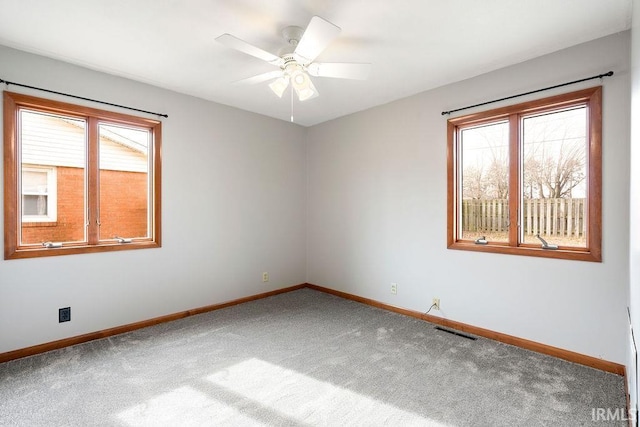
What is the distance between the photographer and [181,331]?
3.19 meters

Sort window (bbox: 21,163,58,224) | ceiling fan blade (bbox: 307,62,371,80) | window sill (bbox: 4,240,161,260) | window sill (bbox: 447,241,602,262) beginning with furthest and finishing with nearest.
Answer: window (bbox: 21,163,58,224) → window sill (bbox: 4,240,161,260) → window sill (bbox: 447,241,602,262) → ceiling fan blade (bbox: 307,62,371,80)

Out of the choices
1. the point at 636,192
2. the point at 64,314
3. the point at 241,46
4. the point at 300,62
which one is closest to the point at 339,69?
the point at 300,62

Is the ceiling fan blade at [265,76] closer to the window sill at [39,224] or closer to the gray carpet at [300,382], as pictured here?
the window sill at [39,224]

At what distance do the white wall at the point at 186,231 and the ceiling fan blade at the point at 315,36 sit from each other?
79.2 inches

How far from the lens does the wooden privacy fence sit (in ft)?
8.64

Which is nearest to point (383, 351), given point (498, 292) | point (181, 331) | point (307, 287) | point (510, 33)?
point (498, 292)

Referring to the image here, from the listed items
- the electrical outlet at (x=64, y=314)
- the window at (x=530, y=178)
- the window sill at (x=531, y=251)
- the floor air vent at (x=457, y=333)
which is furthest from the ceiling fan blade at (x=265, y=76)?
the floor air vent at (x=457, y=333)

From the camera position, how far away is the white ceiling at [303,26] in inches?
81.4

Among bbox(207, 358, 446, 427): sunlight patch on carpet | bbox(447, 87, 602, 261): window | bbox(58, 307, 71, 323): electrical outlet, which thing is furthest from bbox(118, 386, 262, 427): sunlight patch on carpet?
bbox(447, 87, 602, 261): window

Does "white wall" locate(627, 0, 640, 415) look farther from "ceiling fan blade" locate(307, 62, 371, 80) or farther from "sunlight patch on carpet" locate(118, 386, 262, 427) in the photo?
"sunlight patch on carpet" locate(118, 386, 262, 427)

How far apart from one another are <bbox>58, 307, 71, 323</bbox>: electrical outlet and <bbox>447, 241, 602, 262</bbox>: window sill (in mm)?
3705

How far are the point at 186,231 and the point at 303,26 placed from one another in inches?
99.4

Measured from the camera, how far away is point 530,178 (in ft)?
9.43

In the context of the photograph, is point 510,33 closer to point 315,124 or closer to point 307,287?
point 315,124
